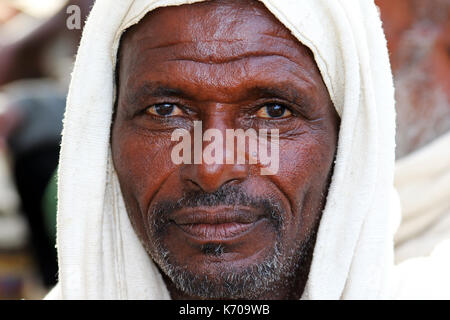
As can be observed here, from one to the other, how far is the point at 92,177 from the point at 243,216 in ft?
1.59

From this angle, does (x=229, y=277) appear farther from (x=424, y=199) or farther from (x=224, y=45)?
(x=424, y=199)

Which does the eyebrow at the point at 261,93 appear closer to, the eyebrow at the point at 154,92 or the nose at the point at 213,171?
the eyebrow at the point at 154,92

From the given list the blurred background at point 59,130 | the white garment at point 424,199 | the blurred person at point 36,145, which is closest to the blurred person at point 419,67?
the blurred background at point 59,130

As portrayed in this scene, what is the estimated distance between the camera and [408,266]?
2139mm

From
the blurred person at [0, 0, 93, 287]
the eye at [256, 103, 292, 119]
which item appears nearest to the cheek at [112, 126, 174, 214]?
the eye at [256, 103, 292, 119]

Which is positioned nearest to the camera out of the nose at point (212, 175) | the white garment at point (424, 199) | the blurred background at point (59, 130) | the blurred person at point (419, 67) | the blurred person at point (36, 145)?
the nose at point (212, 175)

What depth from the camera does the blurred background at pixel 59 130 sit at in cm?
267

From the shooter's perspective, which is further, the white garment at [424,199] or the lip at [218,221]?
the white garment at [424,199]

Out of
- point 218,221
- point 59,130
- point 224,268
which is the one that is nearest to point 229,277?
point 224,268

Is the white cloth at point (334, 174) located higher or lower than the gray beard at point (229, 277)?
higher

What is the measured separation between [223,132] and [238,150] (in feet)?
0.22

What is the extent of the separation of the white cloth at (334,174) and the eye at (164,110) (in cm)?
16

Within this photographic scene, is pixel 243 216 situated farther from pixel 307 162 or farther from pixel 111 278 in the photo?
pixel 111 278

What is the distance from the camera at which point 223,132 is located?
181cm
